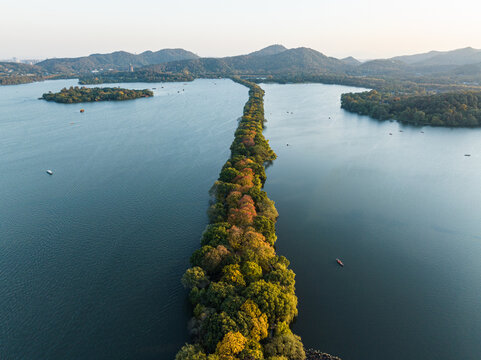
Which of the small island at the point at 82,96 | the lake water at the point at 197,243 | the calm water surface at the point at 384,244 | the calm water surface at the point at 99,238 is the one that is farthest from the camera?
the small island at the point at 82,96

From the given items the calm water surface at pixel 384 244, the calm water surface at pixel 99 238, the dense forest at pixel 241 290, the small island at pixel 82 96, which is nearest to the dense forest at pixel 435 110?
the calm water surface at pixel 384 244

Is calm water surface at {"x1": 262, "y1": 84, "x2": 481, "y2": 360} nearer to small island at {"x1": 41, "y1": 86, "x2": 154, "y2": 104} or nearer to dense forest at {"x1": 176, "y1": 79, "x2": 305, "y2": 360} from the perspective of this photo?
dense forest at {"x1": 176, "y1": 79, "x2": 305, "y2": 360}

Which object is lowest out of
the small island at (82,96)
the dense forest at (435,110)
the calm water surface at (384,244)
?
the calm water surface at (384,244)

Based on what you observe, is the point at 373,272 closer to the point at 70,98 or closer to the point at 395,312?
the point at 395,312

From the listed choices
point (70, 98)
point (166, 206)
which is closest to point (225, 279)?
point (166, 206)

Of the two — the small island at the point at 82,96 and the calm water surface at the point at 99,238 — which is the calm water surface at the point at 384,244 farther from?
the small island at the point at 82,96

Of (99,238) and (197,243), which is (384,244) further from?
(99,238)
